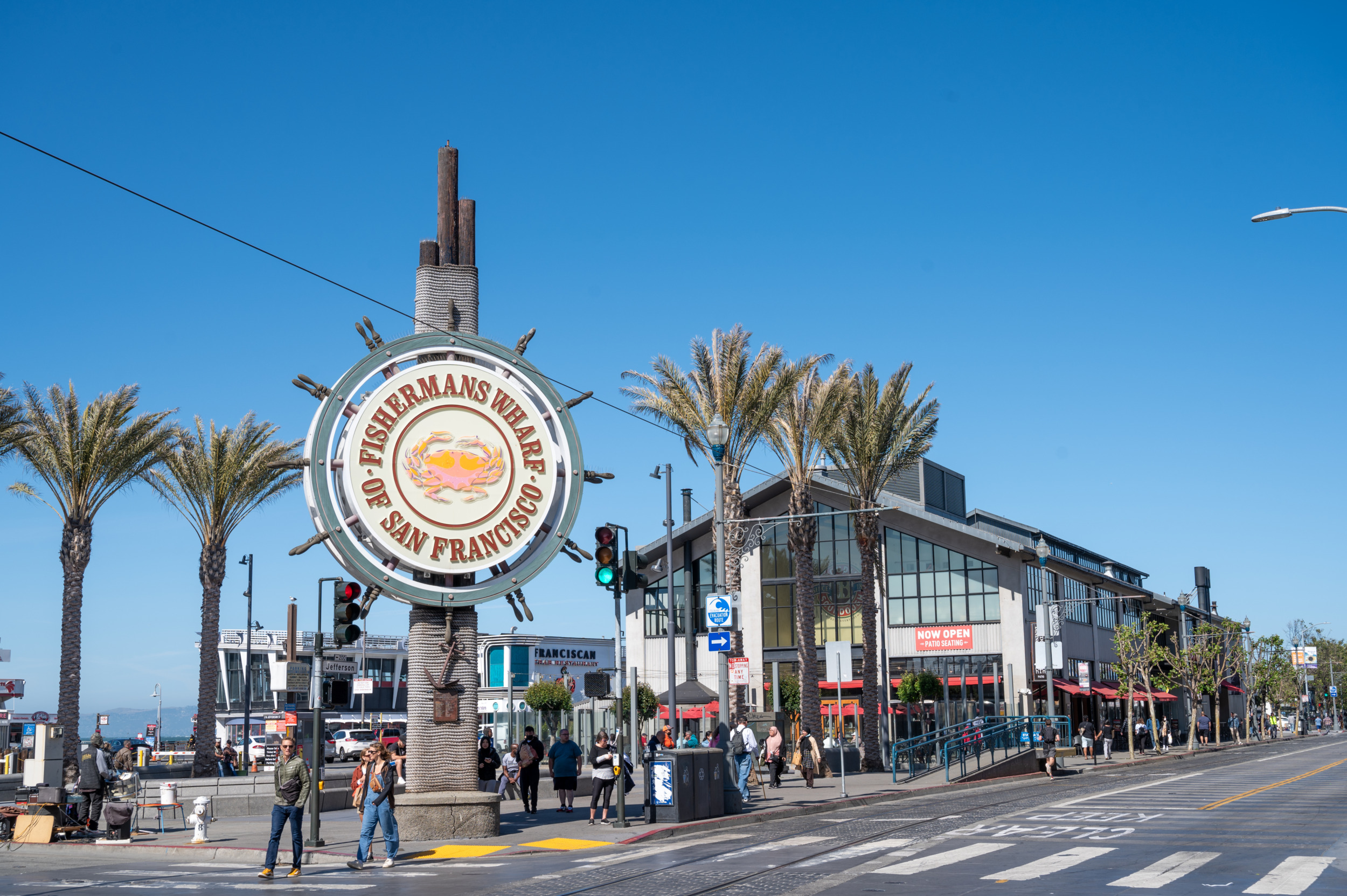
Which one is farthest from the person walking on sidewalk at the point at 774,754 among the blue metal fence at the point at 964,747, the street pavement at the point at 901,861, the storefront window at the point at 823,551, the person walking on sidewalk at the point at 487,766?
the storefront window at the point at 823,551

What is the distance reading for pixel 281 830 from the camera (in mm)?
15812

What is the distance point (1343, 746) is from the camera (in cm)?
6650

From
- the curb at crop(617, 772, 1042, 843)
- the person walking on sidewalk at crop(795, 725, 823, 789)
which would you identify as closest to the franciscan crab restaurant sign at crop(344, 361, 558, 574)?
the curb at crop(617, 772, 1042, 843)

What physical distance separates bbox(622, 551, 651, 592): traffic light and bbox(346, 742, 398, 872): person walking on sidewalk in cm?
546

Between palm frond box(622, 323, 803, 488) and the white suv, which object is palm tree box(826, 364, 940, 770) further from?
the white suv

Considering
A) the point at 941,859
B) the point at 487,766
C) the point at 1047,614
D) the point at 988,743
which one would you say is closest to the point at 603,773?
the point at 487,766

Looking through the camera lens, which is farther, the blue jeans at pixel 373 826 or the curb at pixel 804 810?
the curb at pixel 804 810

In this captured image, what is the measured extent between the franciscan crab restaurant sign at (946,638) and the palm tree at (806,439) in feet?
63.3

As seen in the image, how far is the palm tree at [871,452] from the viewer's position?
3847 cm

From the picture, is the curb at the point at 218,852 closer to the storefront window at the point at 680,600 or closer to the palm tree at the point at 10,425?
Result: the palm tree at the point at 10,425

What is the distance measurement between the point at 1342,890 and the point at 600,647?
269 ft

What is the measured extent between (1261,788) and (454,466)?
66.8 feet

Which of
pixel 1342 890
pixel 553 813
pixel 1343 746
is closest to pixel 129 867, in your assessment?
pixel 553 813

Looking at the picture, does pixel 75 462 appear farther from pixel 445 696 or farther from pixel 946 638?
pixel 946 638
